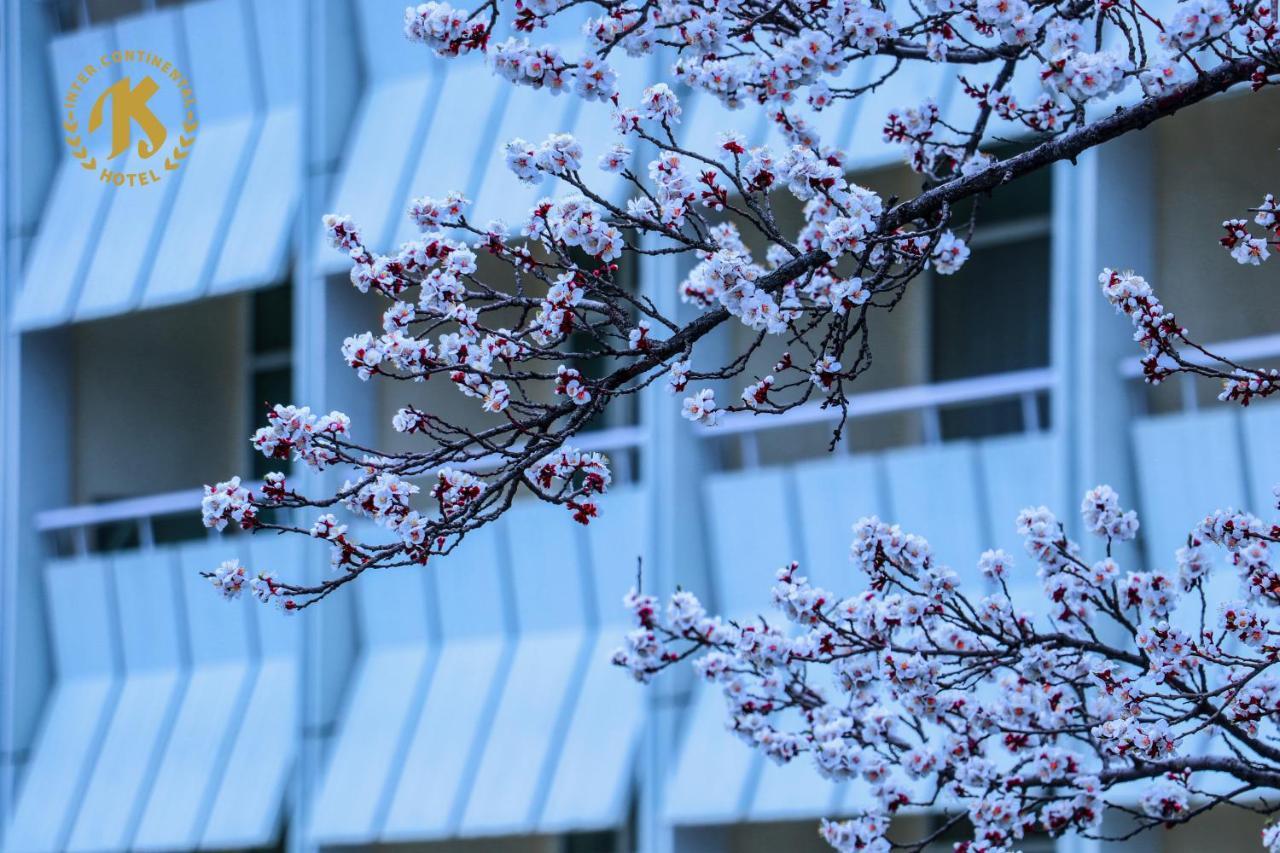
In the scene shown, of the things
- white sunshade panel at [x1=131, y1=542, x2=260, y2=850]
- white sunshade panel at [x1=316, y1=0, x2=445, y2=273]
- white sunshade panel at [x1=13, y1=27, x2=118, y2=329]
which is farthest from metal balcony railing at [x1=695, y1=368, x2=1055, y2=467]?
A: white sunshade panel at [x1=13, y1=27, x2=118, y2=329]

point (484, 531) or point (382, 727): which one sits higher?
point (484, 531)

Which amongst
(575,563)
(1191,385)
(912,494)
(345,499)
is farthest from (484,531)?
(345,499)

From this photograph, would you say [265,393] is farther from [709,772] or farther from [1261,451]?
[1261,451]

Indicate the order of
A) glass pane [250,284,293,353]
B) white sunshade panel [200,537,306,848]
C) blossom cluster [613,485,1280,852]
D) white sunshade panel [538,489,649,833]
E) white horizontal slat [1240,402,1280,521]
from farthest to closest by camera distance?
glass pane [250,284,293,353] → white sunshade panel [200,537,306,848] → white sunshade panel [538,489,649,833] → white horizontal slat [1240,402,1280,521] → blossom cluster [613,485,1280,852]

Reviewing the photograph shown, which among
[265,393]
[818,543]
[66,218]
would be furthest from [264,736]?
[818,543]

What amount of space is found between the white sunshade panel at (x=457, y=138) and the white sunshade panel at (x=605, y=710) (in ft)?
7.58

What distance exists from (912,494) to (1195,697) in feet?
23.6

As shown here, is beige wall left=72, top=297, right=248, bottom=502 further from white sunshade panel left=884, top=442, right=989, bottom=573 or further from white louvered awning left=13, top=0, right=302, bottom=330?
white sunshade panel left=884, top=442, right=989, bottom=573

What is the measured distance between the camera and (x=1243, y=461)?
12094 millimetres

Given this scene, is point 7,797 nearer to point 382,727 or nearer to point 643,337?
point 382,727

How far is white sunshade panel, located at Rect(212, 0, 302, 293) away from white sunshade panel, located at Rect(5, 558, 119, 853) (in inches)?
108

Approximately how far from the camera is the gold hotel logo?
18.0 m

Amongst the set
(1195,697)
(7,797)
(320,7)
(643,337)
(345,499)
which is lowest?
(7,797)

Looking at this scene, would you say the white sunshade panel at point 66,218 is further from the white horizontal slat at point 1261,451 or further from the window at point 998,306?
the white horizontal slat at point 1261,451
